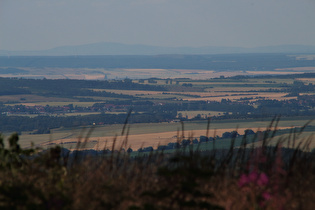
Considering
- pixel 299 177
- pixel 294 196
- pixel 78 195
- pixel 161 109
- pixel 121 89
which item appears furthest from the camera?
pixel 121 89

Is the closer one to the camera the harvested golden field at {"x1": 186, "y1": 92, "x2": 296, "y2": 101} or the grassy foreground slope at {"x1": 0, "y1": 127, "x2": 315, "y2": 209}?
the grassy foreground slope at {"x1": 0, "y1": 127, "x2": 315, "y2": 209}

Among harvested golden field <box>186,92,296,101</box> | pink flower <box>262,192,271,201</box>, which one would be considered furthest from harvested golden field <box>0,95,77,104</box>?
pink flower <box>262,192,271,201</box>

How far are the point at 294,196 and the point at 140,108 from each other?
92881 millimetres

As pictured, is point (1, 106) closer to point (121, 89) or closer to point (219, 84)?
point (121, 89)

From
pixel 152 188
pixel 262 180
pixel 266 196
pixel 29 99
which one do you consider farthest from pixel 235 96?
pixel 266 196

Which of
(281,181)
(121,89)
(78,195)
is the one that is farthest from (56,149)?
(121,89)

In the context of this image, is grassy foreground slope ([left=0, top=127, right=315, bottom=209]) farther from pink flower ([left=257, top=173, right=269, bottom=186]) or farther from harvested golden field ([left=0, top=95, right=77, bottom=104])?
harvested golden field ([left=0, top=95, right=77, bottom=104])

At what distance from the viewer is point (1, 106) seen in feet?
323

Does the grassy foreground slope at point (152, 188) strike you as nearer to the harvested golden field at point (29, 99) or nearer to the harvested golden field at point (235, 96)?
the harvested golden field at point (235, 96)

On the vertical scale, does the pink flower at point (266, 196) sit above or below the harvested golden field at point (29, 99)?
above

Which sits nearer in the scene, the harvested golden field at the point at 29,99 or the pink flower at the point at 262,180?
the pink flower at the point at 262,180

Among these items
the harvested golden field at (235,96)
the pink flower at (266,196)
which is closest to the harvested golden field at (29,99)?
the harvested golden field at (235,96)

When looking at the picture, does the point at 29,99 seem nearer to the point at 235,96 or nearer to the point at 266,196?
the point at 235,96

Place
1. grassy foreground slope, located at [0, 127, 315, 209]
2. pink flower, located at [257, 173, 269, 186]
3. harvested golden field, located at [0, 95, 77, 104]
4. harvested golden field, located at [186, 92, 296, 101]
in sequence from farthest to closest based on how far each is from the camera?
harvested golden field, located at [0, 95, 77, 104], harvested golden field, located at [186, 92, 296, 101], pink flower, located at [257, 173, 269, 186], grassy foreground slope, located at [0, 127, 315, 209]
